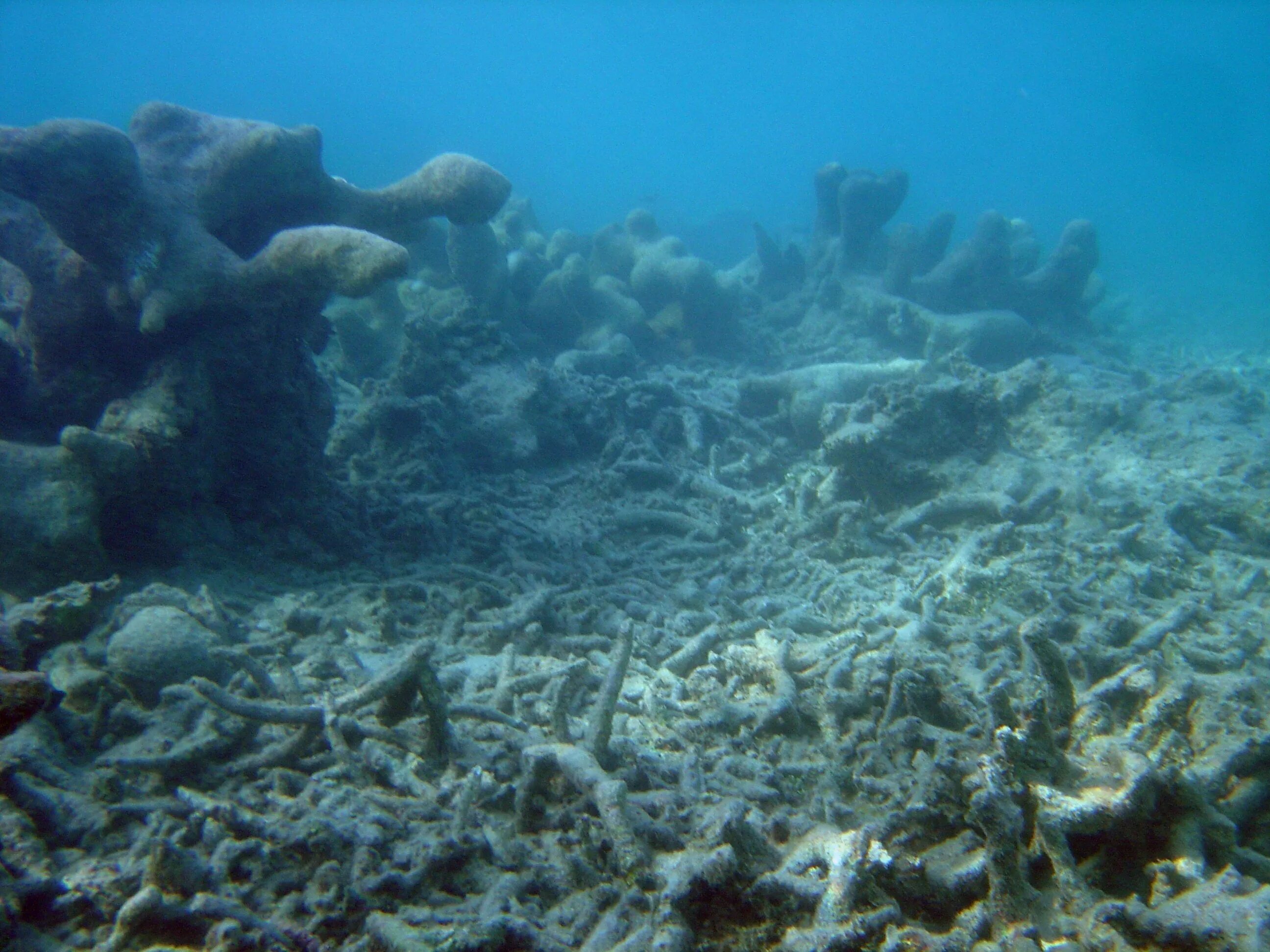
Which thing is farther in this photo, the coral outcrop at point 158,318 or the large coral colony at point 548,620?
the coral outcrop at point 158,318

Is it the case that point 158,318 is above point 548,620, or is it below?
above

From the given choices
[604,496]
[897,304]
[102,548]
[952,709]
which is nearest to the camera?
[952,709]

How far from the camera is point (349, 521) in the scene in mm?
5969

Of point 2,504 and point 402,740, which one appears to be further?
point 2,504

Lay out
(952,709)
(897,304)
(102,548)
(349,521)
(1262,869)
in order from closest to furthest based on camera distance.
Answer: (1262,869), (952,709), (102,548), (349,521), (897,304)

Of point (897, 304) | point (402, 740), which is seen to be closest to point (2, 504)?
point (402, 740)

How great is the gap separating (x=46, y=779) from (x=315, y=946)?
1607 millimetres

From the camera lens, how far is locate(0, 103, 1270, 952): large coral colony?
2072 millimetres

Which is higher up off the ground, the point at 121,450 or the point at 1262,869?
the point at 121,450

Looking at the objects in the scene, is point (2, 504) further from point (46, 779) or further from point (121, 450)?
point (46, 779)

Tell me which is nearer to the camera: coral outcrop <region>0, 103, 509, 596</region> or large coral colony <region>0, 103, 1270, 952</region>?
large coral colony <region>0, 103, 1270, 952</region>

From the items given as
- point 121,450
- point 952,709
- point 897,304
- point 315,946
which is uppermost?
point 897,304

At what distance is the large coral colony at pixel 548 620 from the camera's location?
2.07 metres

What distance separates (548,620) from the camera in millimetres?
4887
